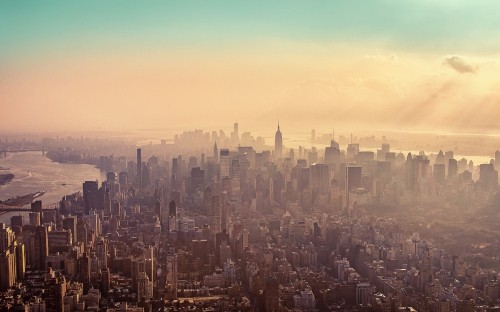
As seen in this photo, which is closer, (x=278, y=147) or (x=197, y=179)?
(x=197, y=179)

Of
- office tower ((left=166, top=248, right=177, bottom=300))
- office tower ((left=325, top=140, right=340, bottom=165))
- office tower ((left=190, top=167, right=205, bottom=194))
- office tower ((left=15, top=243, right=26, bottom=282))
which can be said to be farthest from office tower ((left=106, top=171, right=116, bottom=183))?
office tower ((left=166, top=248, right=177, bottom=300))

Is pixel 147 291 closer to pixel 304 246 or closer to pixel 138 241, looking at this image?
pixel 138 241

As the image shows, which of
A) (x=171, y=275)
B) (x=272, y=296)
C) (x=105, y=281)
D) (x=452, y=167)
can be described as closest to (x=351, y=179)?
(x=452, y=167)

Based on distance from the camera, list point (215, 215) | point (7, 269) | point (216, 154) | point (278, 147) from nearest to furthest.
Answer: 1. point (7, 269)
2. point (215, 215)
3. point (278, 147)
4. point (216, 154)

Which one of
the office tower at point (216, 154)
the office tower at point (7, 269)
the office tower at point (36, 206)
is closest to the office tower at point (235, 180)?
the office tower at point (216, 154)

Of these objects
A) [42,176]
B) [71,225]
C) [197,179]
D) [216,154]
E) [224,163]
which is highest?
[216,154]

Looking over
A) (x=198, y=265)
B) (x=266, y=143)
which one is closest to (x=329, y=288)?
(x=198, y=265)

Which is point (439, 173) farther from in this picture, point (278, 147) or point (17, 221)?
point (17, 221)
